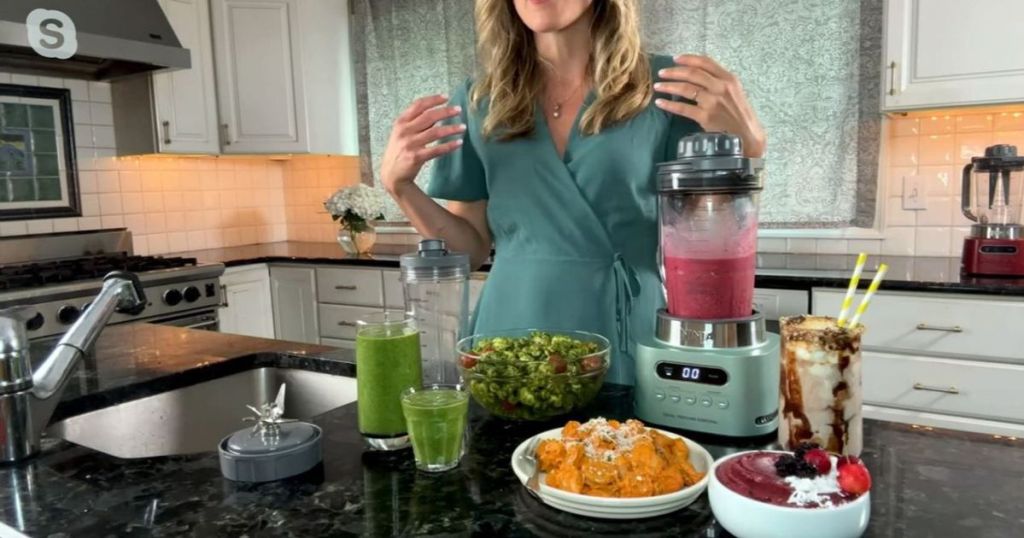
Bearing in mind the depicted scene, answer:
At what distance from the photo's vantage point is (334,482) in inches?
33.6

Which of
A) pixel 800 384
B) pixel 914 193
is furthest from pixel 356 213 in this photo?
pixel 800 384

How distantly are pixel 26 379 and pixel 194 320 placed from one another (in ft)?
6.87

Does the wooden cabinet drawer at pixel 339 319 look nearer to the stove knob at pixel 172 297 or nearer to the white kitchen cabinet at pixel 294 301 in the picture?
the white kitchen cabinet at pixel 294 301

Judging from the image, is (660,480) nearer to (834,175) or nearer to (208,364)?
(208,364)

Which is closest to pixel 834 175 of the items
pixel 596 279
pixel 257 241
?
pixel 596 279

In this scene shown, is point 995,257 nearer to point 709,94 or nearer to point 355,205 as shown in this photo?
point 709,94

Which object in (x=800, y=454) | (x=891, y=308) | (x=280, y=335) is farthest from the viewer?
(x=280, y=335)

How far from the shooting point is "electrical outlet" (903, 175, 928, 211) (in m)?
2.74

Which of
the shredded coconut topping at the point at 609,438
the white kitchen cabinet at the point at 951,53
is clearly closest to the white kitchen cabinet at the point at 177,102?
the white kitchen cabinet at the point at 951,53

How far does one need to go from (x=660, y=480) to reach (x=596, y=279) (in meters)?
0.67

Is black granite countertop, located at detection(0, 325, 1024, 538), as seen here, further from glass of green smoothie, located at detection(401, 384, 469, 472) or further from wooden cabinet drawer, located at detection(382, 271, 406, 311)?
wooden cabinet drawer, located at detection(382, 271, 406, 311)

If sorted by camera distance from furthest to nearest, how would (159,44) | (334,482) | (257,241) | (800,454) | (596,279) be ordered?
(257,241)
(159,44)
(596,279)
(334,482)
(800,454)

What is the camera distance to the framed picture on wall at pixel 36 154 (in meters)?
3.09

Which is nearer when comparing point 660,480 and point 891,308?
point 660,480
